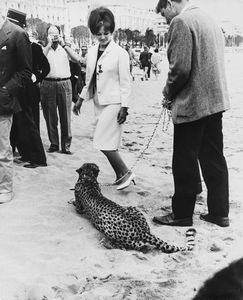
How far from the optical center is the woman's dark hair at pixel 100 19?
479 cm

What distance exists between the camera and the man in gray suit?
381 cm

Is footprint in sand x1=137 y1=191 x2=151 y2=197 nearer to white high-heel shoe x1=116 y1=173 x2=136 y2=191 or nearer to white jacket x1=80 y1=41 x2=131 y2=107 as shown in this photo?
white high-heel shoe x1=116 y1=173 x2=136 y2=191

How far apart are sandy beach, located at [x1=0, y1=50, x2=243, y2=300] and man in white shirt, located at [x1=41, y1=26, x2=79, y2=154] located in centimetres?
68

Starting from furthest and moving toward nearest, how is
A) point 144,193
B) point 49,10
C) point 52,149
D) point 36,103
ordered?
point 49,10 < point 52,149 < point 36,103 < point 144,193

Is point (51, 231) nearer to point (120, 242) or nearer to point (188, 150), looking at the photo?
point (120, 242)

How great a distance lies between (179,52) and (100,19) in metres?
1.32

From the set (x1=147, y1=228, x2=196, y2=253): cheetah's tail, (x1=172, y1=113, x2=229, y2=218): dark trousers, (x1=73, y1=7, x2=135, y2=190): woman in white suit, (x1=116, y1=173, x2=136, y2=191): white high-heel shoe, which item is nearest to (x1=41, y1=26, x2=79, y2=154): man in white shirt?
(x1=73, y1=7, x2=135, y2=190): woman in white suit

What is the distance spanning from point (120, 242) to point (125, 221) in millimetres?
187

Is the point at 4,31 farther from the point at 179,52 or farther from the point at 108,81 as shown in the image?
the point at 179,52

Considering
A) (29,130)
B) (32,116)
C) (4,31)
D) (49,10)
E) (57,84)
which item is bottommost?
(29,130)

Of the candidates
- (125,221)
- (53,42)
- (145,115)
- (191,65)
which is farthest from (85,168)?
(145,115)

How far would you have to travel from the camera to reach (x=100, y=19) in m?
4.80

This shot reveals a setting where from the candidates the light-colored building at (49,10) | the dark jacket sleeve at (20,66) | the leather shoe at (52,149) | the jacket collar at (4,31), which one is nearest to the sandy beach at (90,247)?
the leather shoe at (52,149)

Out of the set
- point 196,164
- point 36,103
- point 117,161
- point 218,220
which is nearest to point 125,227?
point 196,164
